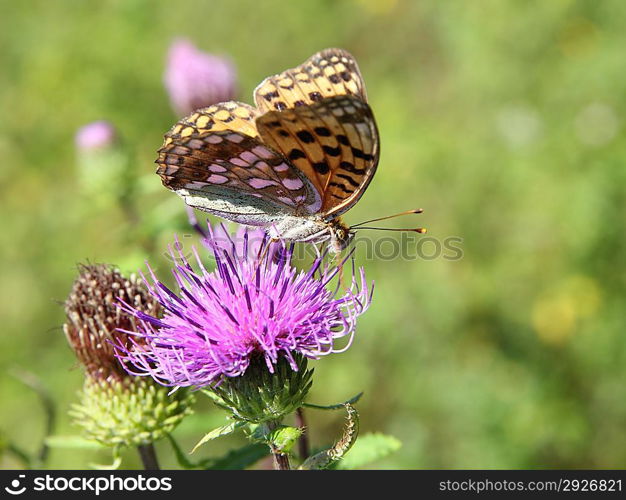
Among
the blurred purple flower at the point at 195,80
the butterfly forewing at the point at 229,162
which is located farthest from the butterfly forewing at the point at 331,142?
the blurred purple flower at the point at 195,80

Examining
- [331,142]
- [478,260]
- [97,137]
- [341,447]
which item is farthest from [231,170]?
[478,260]

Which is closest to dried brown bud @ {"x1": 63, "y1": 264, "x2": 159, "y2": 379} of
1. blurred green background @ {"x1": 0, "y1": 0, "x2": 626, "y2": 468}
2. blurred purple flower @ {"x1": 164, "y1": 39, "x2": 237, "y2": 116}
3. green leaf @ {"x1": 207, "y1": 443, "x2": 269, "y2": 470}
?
green leaf @ {"x1": 207, "y1": 443, "x2": 269, "y2": 470}

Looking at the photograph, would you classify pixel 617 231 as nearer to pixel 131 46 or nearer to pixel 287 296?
pixel 287 296

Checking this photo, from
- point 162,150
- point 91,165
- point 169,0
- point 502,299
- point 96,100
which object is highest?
point 169,0

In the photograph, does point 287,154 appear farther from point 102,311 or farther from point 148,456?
point 148,456

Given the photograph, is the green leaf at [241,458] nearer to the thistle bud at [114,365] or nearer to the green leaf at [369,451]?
the thistle bud at [114,365]

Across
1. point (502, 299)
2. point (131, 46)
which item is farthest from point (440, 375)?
point (131, 46)
